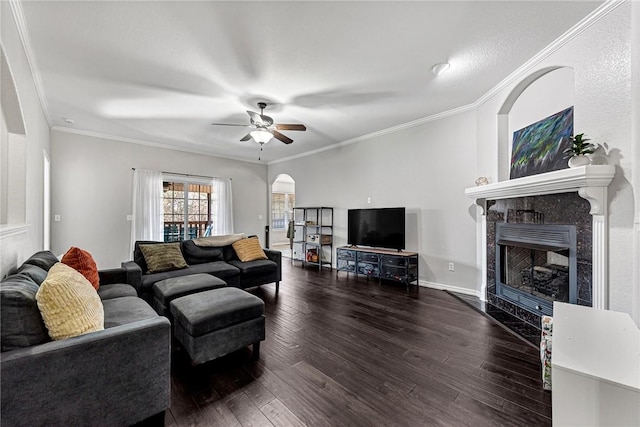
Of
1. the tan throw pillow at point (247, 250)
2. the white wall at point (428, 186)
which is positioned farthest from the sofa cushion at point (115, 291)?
the white wall at point (428, 186)

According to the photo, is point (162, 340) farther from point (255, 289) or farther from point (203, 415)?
point (255, 289)

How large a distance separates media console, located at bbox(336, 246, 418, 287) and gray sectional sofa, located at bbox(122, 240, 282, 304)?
4.63ft

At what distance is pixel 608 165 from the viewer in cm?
200

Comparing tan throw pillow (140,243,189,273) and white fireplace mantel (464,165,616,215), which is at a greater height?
white fireplace mantel (464,165,616,215)

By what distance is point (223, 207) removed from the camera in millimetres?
6488

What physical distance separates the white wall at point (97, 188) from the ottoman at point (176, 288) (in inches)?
117

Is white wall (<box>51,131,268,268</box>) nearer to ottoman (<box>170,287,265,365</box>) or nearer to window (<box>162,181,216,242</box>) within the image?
window (<box>162,181,216,242</box>)

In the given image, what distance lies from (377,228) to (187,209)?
438 cm

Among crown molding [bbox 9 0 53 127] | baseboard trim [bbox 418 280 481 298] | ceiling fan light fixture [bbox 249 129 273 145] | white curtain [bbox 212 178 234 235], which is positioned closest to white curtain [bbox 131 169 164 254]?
white curtain [bbox 212 178 234 235]

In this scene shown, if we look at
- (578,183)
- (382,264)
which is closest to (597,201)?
(578,183)

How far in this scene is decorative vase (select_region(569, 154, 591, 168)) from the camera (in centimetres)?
211

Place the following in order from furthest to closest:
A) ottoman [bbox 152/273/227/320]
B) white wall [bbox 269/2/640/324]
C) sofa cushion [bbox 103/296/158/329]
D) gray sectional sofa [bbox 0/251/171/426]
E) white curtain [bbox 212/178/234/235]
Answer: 1. white curtain [bbox 212/178/234/235]
2. ottoman [bbox 152/273/227/320]
3. white wall [bbox 269/2/640/324]
4. sofa cushion [bbox 103/296/158/329]
5. gray sectional sofa [bbox 0/251/171/426]

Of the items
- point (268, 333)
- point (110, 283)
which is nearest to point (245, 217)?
point (110, 283)

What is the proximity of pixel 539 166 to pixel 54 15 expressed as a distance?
179 inches
